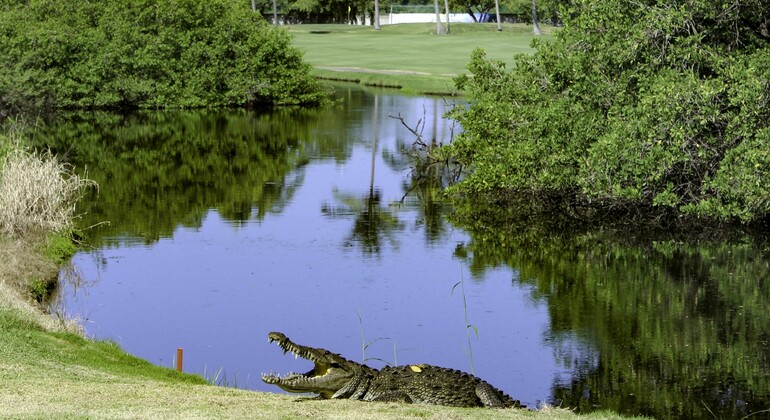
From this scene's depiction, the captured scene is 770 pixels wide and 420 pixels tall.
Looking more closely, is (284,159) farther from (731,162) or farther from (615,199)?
(731,162)

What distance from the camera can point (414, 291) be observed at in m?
20.5

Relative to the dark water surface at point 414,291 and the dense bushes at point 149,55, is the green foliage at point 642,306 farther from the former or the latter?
the dense bushes at point 149,55

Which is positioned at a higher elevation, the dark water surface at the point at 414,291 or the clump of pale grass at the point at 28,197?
the clump of pale grass at the point at 28,197

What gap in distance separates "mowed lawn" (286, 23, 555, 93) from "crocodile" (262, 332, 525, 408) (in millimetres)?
39991

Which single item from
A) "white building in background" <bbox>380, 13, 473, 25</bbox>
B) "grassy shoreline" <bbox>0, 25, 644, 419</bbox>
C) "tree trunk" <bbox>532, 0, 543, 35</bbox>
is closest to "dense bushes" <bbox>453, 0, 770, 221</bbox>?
"grassy shoreline" <bbox>0, 25, 644, 419</bbox>

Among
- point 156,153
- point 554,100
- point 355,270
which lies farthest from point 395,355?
point 156,153

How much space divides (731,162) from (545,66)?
528 centimetres

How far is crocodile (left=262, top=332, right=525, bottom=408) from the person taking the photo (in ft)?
39.0

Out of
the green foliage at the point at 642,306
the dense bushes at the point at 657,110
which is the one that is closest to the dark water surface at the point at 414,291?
the green foliage at the point at 642,306

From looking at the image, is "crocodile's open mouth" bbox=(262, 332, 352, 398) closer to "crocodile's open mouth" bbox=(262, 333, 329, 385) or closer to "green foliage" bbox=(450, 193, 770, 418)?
"crocodile's open mouth" bbox=(262, 333, 329, 385)

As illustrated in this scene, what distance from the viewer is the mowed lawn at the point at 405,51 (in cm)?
6303

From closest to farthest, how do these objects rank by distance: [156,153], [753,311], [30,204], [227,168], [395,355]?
1. [395,355]
2. [753,311]
3. [30,204]
4. [227,168]
5. [156,153]

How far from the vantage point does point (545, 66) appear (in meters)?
25.9

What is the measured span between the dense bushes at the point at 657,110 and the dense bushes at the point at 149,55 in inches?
1159
